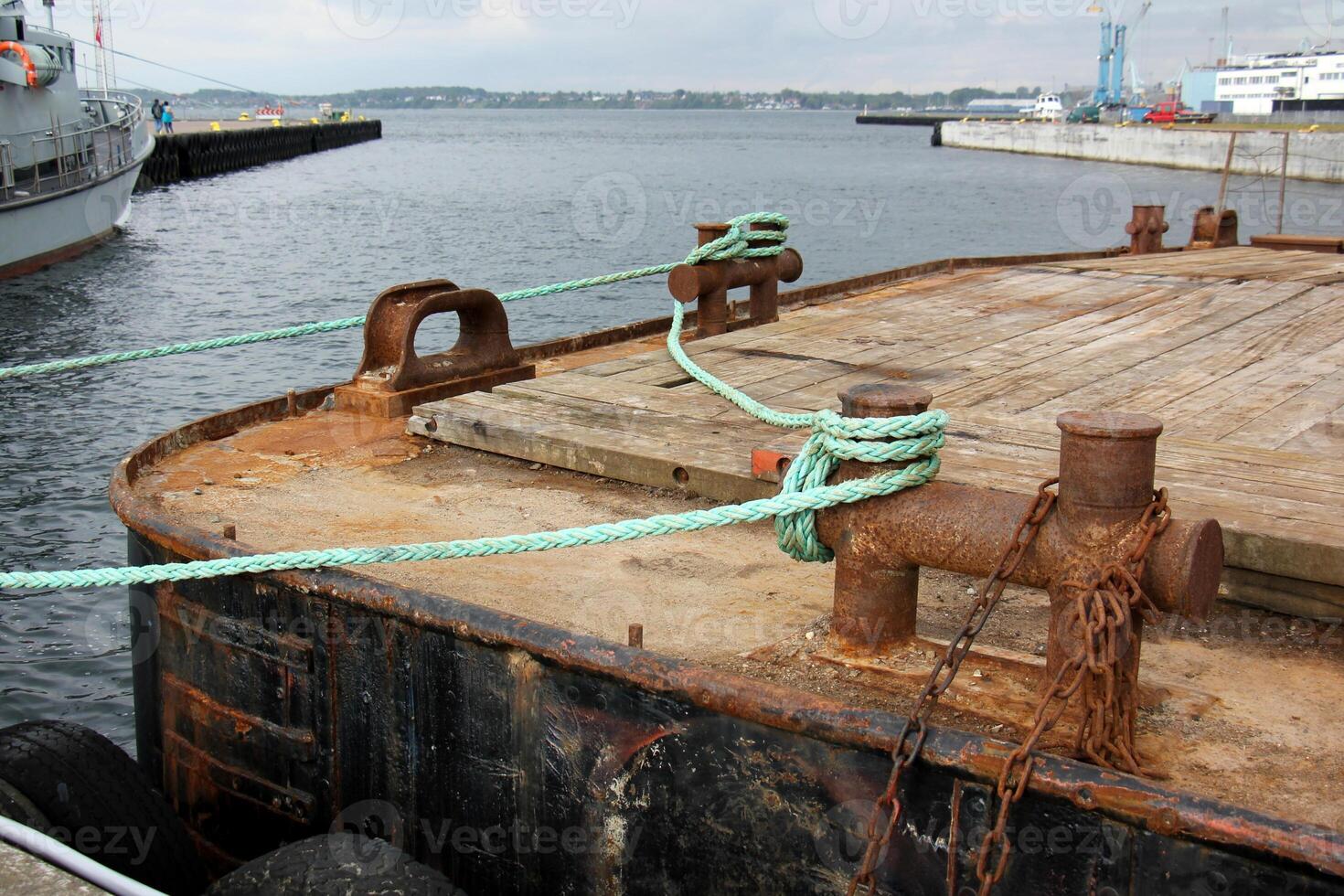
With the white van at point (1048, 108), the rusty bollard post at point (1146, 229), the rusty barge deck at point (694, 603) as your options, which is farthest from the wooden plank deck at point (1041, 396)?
the white van at point (1048, 108)

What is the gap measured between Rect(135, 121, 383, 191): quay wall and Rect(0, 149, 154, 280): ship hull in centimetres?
1950

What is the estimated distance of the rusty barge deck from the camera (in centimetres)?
351

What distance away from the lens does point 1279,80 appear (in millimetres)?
104188

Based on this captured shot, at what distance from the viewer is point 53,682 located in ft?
29.2

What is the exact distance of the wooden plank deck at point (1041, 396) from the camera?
458 centimetres

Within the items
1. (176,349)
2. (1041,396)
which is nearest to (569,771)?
(1041,396)

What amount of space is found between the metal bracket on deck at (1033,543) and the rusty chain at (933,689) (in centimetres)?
3

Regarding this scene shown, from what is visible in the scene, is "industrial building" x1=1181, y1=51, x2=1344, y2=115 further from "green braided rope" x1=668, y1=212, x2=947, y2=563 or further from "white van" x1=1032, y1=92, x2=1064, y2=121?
"green braided rope" x1=668, y1=212, x2=947, y2=563

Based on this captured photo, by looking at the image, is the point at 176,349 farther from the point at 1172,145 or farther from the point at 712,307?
the point at 1172,145

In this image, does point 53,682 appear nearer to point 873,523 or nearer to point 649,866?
point 649,866

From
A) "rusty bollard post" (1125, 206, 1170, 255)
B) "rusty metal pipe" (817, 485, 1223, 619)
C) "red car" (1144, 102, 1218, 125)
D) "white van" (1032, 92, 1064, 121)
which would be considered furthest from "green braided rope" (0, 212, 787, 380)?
"white van" (1032, 92, 1064, 121)

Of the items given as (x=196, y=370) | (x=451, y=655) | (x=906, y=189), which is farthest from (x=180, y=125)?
(x=451, y=655)

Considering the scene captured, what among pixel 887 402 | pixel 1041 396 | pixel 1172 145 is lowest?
pixel 1041 396

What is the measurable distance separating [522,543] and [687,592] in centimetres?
87
